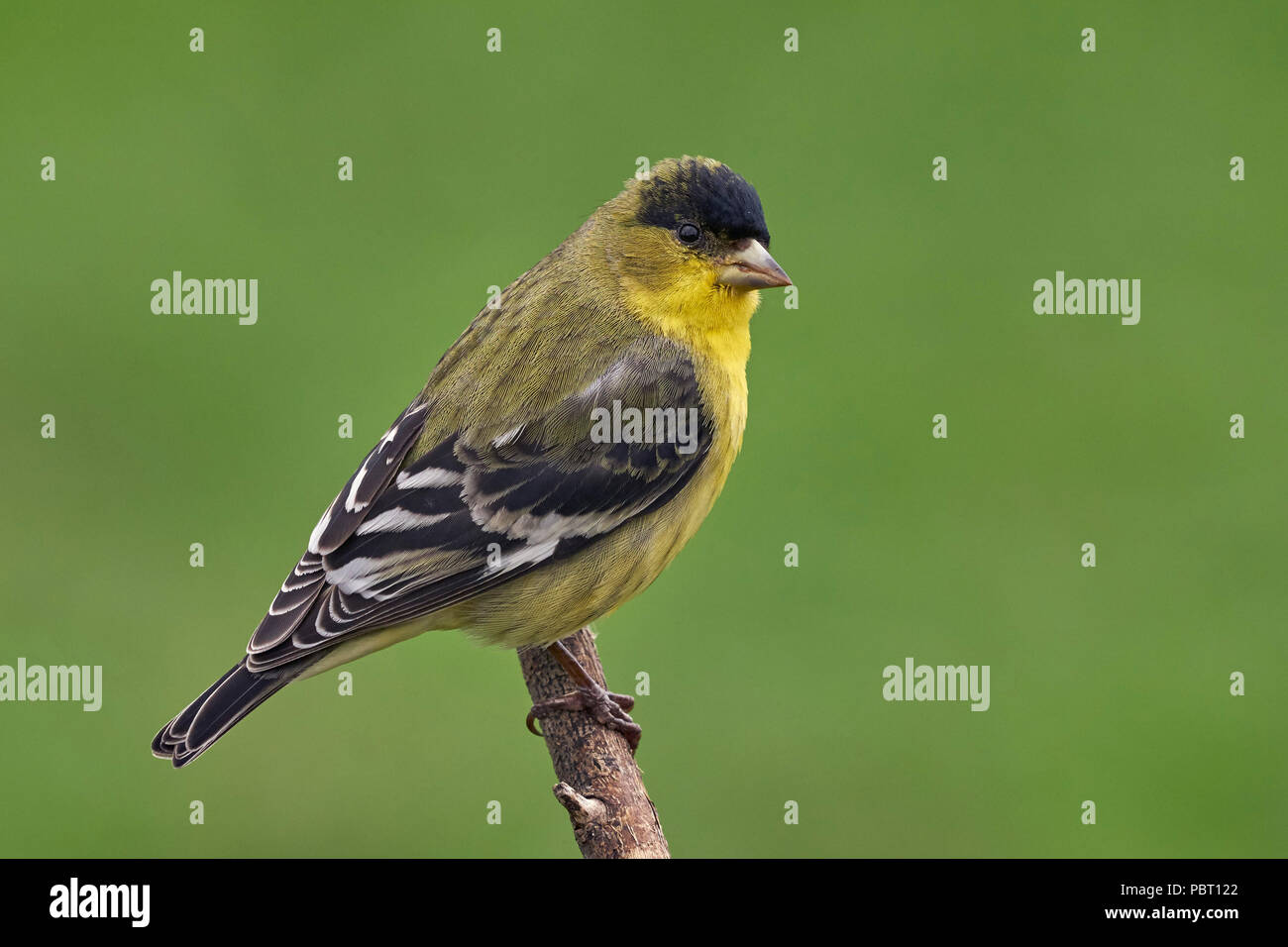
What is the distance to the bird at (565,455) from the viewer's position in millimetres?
5648

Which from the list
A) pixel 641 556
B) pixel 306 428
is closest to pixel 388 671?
pixel 306 428

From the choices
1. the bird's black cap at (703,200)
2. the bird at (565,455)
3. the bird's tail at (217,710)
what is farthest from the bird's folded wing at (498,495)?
the bird's black cap at (703,200)

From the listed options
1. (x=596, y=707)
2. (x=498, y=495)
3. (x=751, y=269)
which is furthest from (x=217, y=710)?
(x=751, y=269)

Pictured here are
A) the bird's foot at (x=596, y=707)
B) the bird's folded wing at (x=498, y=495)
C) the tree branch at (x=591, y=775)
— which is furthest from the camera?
the bird's foot at (x=596, y=707)

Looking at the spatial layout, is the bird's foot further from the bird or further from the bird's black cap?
the bird's black cap

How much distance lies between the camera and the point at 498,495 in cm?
574

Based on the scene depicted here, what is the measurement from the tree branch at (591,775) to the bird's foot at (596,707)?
0.03 metres

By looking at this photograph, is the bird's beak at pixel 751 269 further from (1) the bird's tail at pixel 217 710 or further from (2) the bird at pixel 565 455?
(1) the bird's tail at pixel 217 710

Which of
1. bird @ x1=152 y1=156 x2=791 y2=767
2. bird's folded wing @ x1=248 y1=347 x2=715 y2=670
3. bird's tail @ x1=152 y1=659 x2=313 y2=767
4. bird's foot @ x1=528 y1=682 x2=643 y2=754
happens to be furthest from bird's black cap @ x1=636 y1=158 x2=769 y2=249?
bird's tail @ x1=152 y1=659 x2=313 y2=767

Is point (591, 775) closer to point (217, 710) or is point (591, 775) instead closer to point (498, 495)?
point (498, 495)

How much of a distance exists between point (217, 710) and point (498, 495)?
1.16 metres

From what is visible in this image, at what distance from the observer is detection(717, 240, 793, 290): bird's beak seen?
19.3ft

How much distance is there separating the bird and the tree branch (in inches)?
6.0

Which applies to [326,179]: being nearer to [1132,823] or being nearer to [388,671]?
[388,671]
